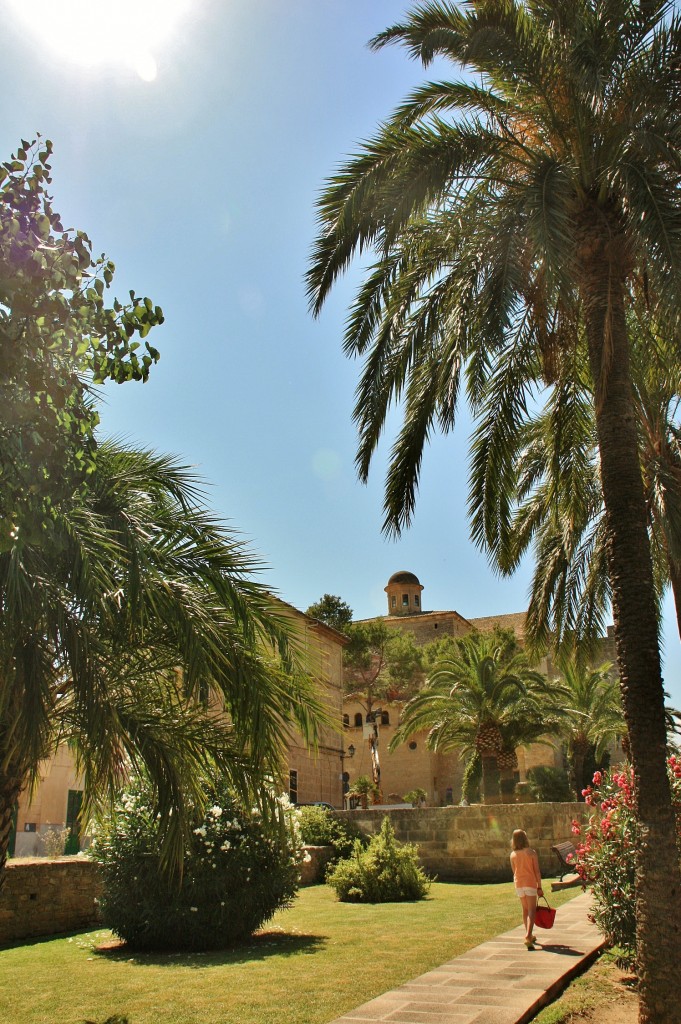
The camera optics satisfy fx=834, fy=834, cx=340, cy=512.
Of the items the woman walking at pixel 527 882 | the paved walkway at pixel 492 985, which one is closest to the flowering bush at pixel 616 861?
the paved walkway at pixel 492 985

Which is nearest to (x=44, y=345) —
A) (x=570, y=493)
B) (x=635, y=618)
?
(x=635, y=618)

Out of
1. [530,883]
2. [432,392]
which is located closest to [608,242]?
[432,392]

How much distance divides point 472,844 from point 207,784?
34.0 ft

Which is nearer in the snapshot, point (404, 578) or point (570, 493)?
point (570, 493)

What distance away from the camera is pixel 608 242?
7652 mm

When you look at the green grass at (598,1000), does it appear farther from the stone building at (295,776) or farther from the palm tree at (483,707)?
the palm tree at (483,707)

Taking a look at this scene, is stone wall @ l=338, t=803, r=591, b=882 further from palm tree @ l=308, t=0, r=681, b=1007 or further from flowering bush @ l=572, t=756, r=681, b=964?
palm tree @ l=308, t=0, r=681, b=1007

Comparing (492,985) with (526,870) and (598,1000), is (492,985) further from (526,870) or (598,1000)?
(526,870)

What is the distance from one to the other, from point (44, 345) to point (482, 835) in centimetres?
1777

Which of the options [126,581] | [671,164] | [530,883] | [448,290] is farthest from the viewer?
[530,883]

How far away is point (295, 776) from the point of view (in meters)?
34.3

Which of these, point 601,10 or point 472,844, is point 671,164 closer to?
point 601,10

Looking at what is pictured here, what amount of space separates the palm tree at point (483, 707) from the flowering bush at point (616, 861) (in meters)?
14.9

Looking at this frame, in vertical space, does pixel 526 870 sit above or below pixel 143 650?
below
